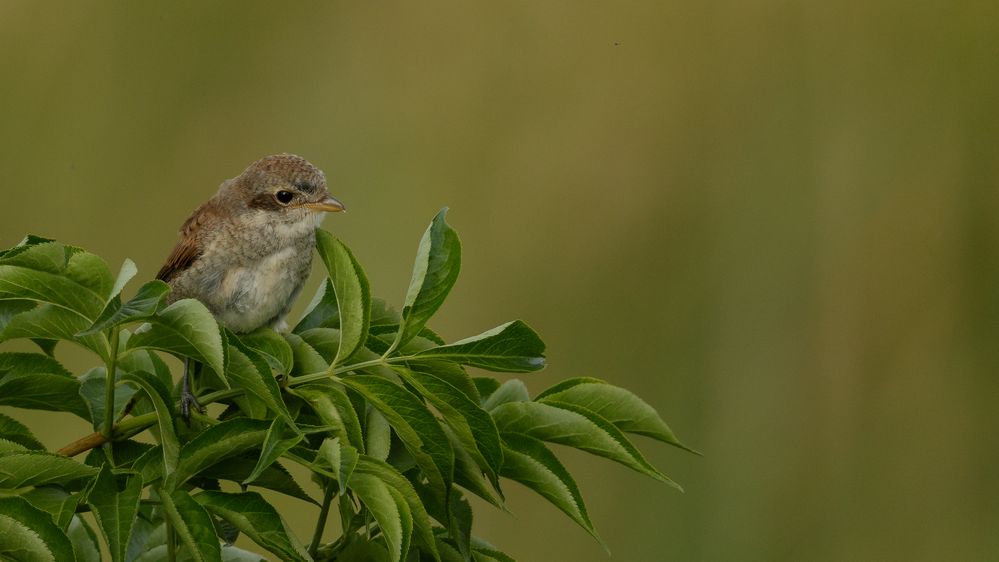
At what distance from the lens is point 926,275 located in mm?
4676

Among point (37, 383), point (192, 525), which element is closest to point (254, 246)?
point (37, 383)

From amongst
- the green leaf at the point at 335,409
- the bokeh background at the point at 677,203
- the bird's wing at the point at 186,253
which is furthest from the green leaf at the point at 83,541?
the bokeh background at the point at 677,203

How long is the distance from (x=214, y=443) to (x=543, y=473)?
1.32 feet

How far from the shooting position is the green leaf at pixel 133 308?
49.1 inches

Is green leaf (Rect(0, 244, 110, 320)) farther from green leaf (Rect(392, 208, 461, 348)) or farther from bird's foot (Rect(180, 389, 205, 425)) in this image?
green leaf (Rect(392, 208, 461, 348))

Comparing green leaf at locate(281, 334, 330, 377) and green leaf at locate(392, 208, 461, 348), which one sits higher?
green leaf at locate(392, 208, 461, 348)

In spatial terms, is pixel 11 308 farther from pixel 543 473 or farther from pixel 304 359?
pixel 543 473

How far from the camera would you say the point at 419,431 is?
1378 mm

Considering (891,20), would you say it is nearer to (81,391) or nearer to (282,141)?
(282,141)

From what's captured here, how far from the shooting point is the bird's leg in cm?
154

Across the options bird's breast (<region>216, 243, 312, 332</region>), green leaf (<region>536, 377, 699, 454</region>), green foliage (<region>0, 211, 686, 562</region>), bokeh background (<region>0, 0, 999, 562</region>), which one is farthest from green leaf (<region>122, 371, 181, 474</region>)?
bokeh background (<region>0, 0, 999, 562</region>)

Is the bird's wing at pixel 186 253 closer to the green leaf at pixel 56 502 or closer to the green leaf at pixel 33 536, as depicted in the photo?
the green leaf at pixel 56 502

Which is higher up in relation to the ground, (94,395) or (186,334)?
(186,334)

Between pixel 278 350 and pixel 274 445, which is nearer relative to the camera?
pixel 274 445
